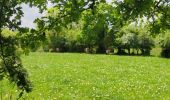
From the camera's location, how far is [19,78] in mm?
6668

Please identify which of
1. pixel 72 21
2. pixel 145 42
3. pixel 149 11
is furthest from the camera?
pixel 145 42

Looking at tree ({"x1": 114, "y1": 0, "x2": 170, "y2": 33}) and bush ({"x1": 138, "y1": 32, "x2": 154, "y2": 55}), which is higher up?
bush ({"x1": 138, "y1": 32, "x2": 154, "y2": 55})

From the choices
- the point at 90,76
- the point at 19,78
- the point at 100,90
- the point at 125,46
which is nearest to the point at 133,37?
the point at 125,46

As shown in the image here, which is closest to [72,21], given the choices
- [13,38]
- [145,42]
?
[13,38]

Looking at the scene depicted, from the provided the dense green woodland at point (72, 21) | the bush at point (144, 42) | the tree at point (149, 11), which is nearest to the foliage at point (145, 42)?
the bush at point (144, 42)

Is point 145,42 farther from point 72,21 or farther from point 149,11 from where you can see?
point 149,11

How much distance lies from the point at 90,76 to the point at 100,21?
22.5 metres

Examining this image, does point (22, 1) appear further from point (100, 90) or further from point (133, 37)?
point (133, 37)

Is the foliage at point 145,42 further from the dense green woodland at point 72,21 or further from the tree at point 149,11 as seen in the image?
the tree at point 149,11

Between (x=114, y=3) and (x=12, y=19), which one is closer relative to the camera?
(x=114, y=3)

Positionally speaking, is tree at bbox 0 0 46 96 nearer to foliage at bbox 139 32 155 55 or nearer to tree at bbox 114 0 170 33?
tree at bbox 114 0 170 33

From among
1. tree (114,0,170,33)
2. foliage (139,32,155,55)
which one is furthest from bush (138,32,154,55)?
tree (114,0,170,33)

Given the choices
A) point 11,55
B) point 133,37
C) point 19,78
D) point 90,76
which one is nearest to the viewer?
point 11,55

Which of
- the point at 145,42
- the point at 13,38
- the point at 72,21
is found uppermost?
the point at 145,42
